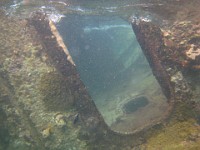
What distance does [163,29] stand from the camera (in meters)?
7.38

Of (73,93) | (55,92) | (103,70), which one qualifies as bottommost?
(103,70)

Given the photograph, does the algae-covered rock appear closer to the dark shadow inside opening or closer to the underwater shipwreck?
the underwater shipwreck

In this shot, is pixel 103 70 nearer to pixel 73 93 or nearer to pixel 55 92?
pixel 73 93

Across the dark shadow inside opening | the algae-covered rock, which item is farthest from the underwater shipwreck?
the dark shadow inside opening

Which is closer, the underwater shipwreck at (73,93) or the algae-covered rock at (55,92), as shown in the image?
the underwater shipwreck at (73,93)

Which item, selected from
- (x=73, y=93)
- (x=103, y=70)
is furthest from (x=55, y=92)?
(x=103, y=70)

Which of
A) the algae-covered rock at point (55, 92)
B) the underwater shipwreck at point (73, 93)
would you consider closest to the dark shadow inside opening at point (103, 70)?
the underwater shipwreck at point (73, 93)

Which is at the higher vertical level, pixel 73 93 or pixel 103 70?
pixel 73 93

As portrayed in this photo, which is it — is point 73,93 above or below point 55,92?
below

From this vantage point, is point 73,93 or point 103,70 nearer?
point 73,93

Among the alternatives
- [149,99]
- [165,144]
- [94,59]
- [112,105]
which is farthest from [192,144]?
[94,59]

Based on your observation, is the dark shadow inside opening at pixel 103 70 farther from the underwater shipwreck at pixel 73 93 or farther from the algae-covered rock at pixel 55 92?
the algae-covered rock at pixel 55 92

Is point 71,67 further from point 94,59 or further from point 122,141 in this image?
point 94,59

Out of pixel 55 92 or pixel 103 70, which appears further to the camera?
pixel 103 70
